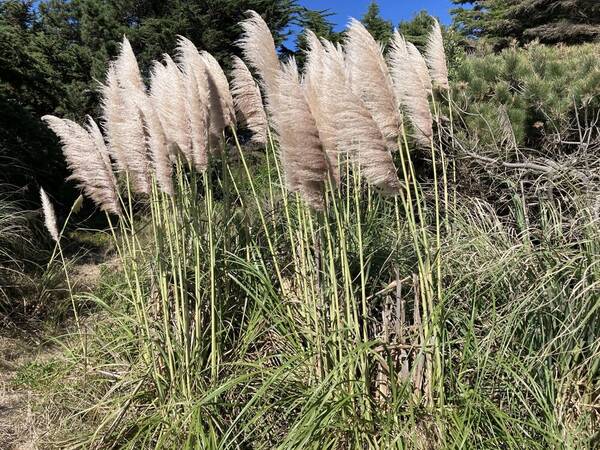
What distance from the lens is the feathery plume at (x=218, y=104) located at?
3.22 meters

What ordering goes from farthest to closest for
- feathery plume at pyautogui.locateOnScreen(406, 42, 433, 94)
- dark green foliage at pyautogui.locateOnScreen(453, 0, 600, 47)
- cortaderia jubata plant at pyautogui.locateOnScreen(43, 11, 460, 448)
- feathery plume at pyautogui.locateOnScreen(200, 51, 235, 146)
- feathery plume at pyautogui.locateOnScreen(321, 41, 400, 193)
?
dark green foliage at pyautogui.locateOnScreen(453, 0, 600, 47), feathery plume at pyautogui.locateOnScreen(200, 51, 235, 146), feathery plume at pyautogui.locateOnScreen(406, 42, 433, 94), cortaderia jubata plant at pyautogui.locateOnScreen(43, 11, 460, 448), feathery plume at pyautogui.locateOnScreen(321, 41, 400, 193)

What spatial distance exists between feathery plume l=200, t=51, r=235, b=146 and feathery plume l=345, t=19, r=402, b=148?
102 cm

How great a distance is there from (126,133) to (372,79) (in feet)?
4.83

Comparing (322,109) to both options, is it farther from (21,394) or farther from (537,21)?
(537,21)

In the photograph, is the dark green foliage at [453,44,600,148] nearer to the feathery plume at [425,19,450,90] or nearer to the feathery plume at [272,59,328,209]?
the feathery plume at [425,19,450,90]

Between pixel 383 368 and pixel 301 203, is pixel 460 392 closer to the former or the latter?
pixel 383 368

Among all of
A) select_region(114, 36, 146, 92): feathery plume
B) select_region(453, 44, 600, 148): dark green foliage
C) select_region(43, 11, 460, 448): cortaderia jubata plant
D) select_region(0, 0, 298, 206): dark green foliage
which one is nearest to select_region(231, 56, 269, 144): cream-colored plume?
select_region(43, 11, 460, 448): cortaderia jubata plant

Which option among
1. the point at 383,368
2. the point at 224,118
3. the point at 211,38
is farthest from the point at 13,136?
the point at 383,368

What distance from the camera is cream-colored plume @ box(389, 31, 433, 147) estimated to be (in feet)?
8.48

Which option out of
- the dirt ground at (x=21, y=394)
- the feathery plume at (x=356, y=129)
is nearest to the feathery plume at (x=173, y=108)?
the feathery plume at (x=356, y=129)

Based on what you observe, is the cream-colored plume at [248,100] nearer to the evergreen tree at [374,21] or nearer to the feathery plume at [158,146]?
the feathery plume at [158,146]

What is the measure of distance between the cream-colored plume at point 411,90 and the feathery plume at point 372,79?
0.19m

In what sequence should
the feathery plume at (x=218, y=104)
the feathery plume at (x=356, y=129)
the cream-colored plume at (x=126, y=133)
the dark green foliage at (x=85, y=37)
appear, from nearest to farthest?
the feathery plume at (x=356, y=129) → the cream-colored plume at (x=126, y=133) → the feathery plume at (x=218, y=104) → the dark green foliage at (x=85, y=37)

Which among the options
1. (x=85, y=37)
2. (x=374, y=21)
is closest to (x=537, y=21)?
(x=374, y=21)
